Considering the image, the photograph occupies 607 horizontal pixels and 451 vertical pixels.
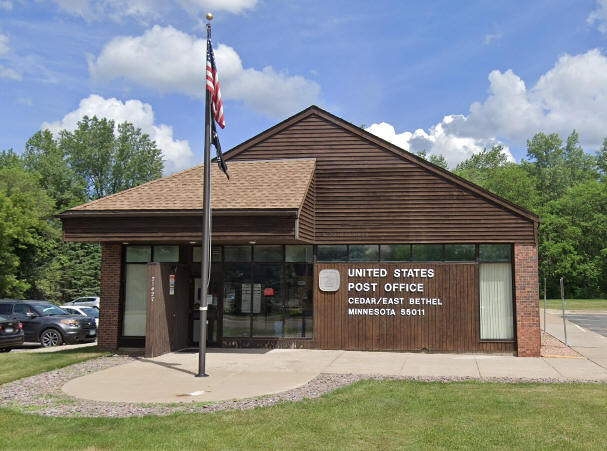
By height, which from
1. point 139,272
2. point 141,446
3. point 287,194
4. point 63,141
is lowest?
point 141,446

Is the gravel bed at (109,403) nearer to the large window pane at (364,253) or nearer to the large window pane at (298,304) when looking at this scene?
the large window pane at (298,304)

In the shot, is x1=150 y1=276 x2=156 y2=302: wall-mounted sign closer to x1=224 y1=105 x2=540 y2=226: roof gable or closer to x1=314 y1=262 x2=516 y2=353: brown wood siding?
x1=314 y1=262 x2=516 y2=353: brown wood siding

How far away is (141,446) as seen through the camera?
689cm

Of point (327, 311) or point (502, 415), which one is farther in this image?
point (327, 311)

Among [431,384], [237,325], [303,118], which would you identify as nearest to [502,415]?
[431,384]

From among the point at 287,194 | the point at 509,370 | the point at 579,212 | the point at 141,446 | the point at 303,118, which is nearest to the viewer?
the point at 141,446

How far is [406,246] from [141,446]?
10495 millimetres

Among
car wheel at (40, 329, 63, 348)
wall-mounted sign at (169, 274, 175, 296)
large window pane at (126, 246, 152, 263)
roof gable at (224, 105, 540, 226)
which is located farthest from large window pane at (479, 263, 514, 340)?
car wheel at (40, 329, 63, 348)

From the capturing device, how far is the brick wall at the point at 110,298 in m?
16.2

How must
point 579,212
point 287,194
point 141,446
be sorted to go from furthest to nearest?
1. point 579,212
2. point 287,194
3. point 141,446

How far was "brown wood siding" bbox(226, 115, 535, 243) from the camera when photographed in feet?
51.2

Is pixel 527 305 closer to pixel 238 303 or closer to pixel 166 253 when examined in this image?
pixel 238 303

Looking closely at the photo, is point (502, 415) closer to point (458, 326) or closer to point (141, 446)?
point (141, 446)

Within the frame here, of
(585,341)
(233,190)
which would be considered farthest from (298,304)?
(585,341)
